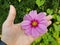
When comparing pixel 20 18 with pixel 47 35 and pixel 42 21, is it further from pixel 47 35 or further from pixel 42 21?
pixel 42 21

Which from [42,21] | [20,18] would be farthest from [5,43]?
[20,18]

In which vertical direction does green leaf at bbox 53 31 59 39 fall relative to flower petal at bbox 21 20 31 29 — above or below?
below

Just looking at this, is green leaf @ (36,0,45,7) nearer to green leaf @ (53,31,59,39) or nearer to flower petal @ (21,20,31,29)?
green leaf @ (53,31,59,39)

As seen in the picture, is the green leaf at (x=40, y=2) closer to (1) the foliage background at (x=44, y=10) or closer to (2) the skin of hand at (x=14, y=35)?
(1) the foliage background at (x=44, y=10)

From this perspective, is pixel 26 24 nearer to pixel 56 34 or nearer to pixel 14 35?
pixel 14 35

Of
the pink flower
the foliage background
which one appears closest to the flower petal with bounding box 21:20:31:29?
the pink flower

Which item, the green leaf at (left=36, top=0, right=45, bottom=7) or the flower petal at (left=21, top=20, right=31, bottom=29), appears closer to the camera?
the flower petal at (left=21, top=20, right=31, bottom=29)

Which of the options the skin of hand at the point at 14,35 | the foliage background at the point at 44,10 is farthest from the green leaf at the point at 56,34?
the skin of hand at the point at 14,35
